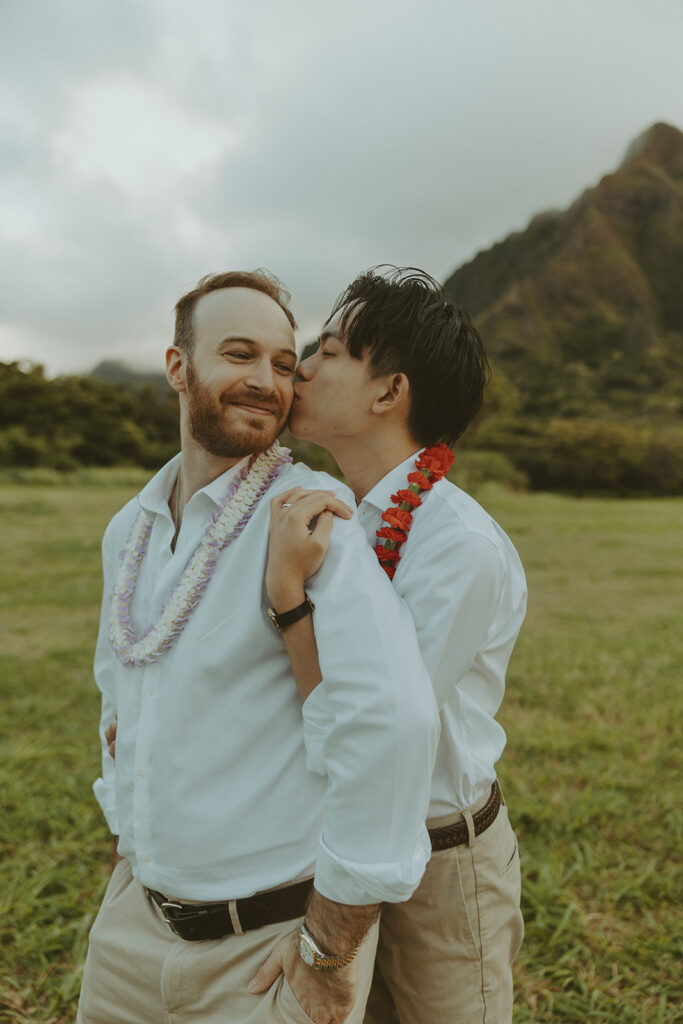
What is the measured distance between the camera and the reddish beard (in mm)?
1579

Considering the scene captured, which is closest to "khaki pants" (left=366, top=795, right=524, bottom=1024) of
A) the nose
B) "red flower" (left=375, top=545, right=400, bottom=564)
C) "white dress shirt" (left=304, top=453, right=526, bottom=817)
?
"white dress shirt" (left=304, top=453, right=526, bottom=817)

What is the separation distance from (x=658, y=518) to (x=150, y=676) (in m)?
17.4

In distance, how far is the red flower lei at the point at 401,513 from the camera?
4.92 ft

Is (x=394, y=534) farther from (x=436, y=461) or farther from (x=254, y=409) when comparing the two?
(x=254, y=409)

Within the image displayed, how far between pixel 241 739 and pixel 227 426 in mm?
662

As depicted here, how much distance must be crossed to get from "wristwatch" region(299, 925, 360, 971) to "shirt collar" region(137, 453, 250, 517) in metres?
0.85

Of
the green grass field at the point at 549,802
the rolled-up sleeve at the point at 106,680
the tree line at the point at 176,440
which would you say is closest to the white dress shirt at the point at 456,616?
the rolled-up sleeve at the point at 106,680

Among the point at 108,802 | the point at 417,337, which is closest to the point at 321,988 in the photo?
the point at 108,802

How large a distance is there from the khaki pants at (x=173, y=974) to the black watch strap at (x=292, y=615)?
584 millimetres

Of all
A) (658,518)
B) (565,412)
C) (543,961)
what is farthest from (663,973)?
(565,412)

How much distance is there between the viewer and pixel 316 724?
129 cm

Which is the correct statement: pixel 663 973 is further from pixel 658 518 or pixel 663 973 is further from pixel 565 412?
pixel 565 412

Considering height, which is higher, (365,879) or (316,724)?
(316,724)

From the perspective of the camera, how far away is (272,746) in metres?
1.38
